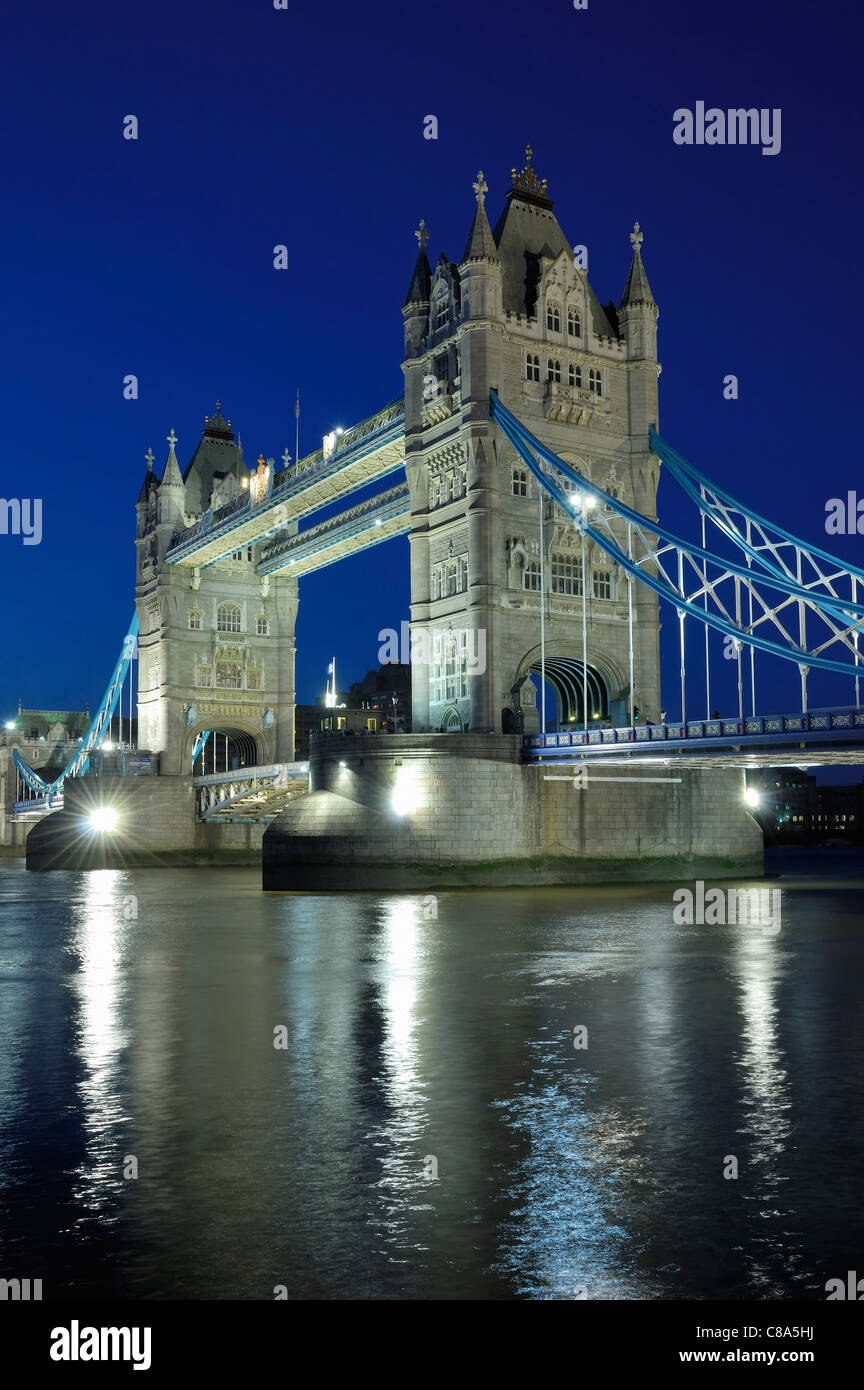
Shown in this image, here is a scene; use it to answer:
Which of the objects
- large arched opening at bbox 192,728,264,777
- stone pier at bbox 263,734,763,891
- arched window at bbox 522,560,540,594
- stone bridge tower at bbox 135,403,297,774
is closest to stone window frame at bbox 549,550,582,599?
arched window at bbox 522,560,540,594

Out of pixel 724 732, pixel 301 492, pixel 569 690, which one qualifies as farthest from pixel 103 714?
pixel 724 732

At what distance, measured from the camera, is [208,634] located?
236ft

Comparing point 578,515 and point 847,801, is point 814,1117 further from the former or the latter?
point 847,801

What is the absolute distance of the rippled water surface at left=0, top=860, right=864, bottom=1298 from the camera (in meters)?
7.06

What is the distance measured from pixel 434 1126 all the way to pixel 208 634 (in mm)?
63462

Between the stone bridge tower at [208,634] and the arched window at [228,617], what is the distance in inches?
2.3

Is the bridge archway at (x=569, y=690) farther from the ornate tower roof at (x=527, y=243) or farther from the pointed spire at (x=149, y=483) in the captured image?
the pointed spire at (x=149, y=483)

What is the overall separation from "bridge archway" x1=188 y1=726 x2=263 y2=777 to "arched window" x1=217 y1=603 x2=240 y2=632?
574 cm

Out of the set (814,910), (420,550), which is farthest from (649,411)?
(814,910)

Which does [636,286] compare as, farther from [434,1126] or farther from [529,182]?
[434,1126]

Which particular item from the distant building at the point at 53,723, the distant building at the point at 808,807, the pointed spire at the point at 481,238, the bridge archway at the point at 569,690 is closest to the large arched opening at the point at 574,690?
the bridge archway at the point at 569,690

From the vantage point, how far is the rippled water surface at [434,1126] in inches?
278
